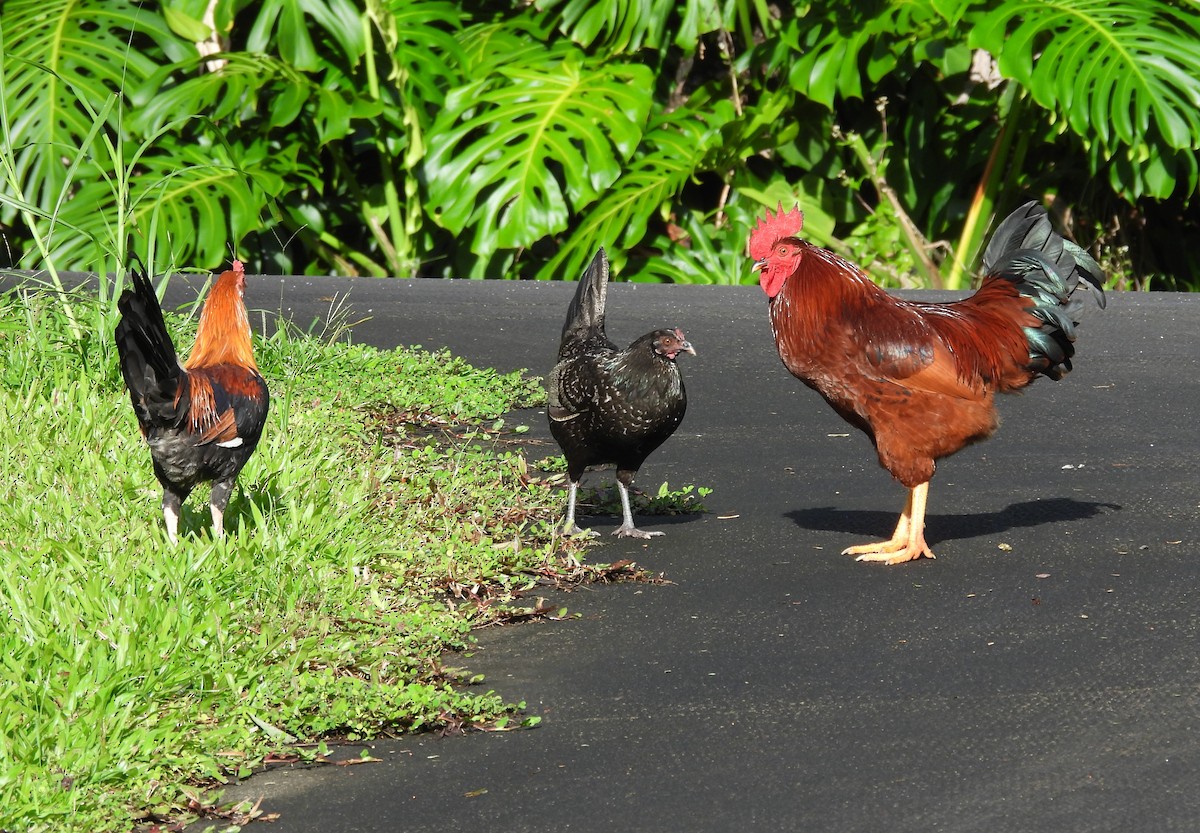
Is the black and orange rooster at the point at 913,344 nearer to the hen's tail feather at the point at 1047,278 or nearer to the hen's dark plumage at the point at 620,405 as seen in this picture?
the hen's tail feather at the point at 1047,278

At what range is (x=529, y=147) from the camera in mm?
10211

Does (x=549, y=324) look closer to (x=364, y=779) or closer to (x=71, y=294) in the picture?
(x=71, y=294)

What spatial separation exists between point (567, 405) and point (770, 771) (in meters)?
2.32

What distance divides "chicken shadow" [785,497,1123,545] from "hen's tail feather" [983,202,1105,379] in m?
0.57

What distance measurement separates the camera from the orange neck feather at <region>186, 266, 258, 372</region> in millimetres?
4594

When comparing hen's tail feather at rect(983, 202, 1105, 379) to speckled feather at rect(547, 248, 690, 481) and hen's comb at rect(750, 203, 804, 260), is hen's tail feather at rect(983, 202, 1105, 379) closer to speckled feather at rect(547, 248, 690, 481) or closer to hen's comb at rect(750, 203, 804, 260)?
hen's comb at rect(750, 203, 804, 260)

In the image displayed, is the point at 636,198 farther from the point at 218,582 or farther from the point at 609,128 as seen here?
the point at 218,582

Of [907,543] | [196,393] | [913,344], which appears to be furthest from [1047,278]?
[196,393]

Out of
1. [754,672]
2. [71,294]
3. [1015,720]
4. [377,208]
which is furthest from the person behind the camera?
[377,208]

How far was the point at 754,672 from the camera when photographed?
3.97 meters

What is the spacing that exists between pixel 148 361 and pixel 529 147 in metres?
6.47

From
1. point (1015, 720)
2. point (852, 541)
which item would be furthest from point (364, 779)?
point (852, 541)

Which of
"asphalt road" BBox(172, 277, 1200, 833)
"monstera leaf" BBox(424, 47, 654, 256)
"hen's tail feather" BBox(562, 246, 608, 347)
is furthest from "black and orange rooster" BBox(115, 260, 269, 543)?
"monstera leaf" BBox(424, 47, 654, 256)

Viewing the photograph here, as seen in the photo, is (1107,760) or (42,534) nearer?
(1107,760)
